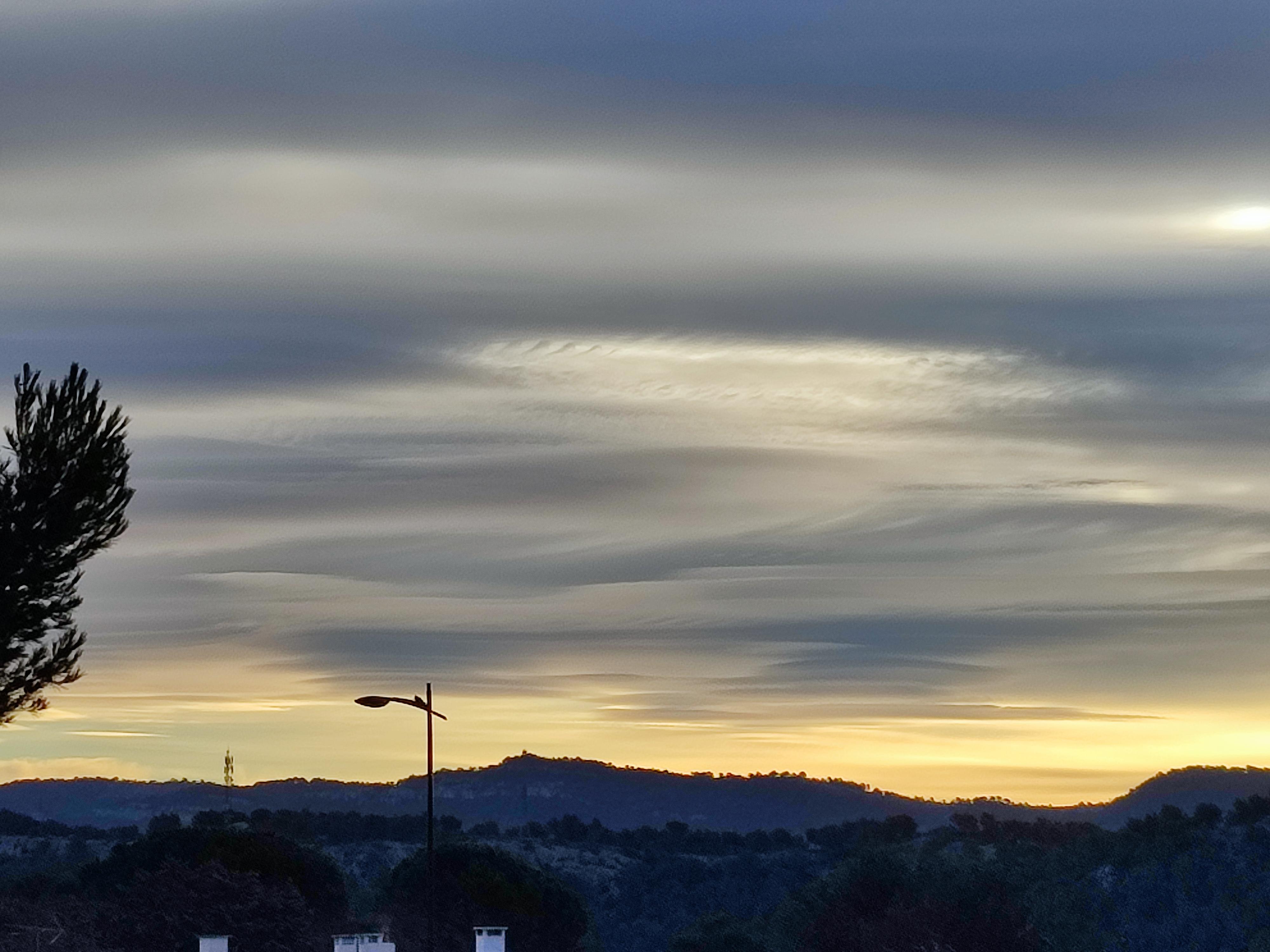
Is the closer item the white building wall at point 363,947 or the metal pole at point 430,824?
the metal pole at point 430,824

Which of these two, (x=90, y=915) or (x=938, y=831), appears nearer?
(x=90, y=915)

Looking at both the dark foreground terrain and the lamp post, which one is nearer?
the lamp post

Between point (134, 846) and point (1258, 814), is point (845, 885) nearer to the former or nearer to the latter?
point (1258, 814)

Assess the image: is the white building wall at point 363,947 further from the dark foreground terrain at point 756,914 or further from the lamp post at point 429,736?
the dark foreground terrain at point 756,914

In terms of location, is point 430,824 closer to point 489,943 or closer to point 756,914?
point 489,943

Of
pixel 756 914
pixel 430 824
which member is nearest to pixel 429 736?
pixel 430 824

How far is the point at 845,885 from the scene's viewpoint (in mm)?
106188

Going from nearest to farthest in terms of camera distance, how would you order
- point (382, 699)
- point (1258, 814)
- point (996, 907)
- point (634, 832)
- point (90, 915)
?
point (382, 699)
point (90, 915)
point (996, 907)
point (1258, 814)
point (634, 832)

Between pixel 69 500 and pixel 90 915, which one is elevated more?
pixel 69 500

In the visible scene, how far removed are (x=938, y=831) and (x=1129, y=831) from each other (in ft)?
119

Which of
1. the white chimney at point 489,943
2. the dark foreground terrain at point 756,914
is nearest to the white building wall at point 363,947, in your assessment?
the white chimney at point 489,943

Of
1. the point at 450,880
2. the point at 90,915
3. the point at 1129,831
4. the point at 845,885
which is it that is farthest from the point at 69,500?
the point at 1129,831

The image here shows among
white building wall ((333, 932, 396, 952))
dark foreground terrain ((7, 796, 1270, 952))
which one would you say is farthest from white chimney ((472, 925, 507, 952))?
dark foreground terrain ((7, 796, 1270, 952))

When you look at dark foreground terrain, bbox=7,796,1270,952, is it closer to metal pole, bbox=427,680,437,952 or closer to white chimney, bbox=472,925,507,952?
white chimney, bbox=472,925,507,952
